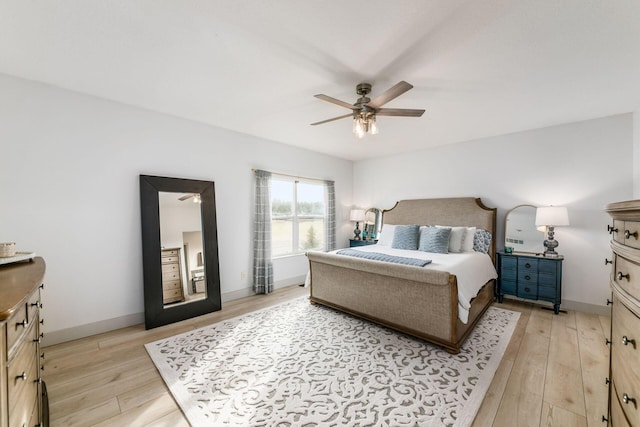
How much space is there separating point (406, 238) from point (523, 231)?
163cm

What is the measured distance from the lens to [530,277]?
351cm

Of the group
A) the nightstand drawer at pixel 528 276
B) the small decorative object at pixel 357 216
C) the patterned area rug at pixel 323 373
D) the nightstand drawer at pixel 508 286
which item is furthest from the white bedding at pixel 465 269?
the small decorative object at pixel 357 216

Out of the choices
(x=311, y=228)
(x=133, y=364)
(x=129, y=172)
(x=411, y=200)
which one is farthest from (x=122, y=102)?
(x=411, y=200)

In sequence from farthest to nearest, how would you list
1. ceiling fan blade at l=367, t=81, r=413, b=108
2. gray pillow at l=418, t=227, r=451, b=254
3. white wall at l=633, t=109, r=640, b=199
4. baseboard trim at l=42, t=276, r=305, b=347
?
gray pillow at l=418, t=227, r=451, b=254 → white wall at l=633, t=109, r=640, b=199 → baseboard trim at l=42, t=276, r=305, b=347 → ceiling fan blade at l=367, t=81, r=413, b=108

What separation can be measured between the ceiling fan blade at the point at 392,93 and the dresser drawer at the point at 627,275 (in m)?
1.47

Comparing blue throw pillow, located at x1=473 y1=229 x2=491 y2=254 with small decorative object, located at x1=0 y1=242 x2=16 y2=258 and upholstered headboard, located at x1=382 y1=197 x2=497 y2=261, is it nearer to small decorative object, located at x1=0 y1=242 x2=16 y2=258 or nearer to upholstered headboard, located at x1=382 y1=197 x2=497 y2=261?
upholstered headboard, located at x1=382 y1=197 x2=497 y2=261

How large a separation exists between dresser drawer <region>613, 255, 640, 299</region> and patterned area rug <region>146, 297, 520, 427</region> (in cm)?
121

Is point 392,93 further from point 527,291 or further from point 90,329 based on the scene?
point 90,329

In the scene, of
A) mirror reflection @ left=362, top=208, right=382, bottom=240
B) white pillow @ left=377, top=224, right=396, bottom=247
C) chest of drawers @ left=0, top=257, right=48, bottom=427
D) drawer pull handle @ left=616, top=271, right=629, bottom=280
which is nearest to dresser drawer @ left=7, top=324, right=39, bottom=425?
chest of drawers @ left=0, top=257, right=48, bottom=427

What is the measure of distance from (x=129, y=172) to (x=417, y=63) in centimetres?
318

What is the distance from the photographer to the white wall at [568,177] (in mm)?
3209

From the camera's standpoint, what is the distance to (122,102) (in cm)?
291

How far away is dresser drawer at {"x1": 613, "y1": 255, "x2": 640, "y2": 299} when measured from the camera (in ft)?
3.02

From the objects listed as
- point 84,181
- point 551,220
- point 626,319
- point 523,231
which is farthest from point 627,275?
point 84,181
